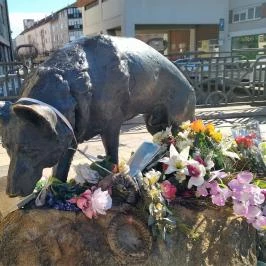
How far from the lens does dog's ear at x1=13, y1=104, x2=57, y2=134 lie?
1754 mm

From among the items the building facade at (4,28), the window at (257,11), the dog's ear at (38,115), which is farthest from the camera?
the building facade at (4,28)

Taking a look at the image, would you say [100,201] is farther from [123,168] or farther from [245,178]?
[245,178]

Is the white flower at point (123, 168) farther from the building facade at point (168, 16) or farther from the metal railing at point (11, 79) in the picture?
the building facade at point (168, 16)

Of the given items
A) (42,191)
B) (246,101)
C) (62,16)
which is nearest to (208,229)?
(42,191)

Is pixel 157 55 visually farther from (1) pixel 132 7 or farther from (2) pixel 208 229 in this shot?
(1) pixel 132 7

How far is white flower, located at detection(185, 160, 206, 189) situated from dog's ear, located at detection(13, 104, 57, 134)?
985 millimetres

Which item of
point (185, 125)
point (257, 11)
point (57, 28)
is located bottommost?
point (185, 125)

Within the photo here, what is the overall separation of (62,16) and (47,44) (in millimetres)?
8495

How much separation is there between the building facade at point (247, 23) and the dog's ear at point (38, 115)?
24614mm

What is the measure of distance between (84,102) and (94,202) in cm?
56

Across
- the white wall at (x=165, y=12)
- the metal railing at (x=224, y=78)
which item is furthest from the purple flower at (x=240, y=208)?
the white wall at (x=165, y=12)

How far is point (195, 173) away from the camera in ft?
8.09

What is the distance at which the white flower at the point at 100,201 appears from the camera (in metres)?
2.16

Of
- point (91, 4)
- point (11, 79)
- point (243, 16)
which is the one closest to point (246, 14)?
point (243, 16)
